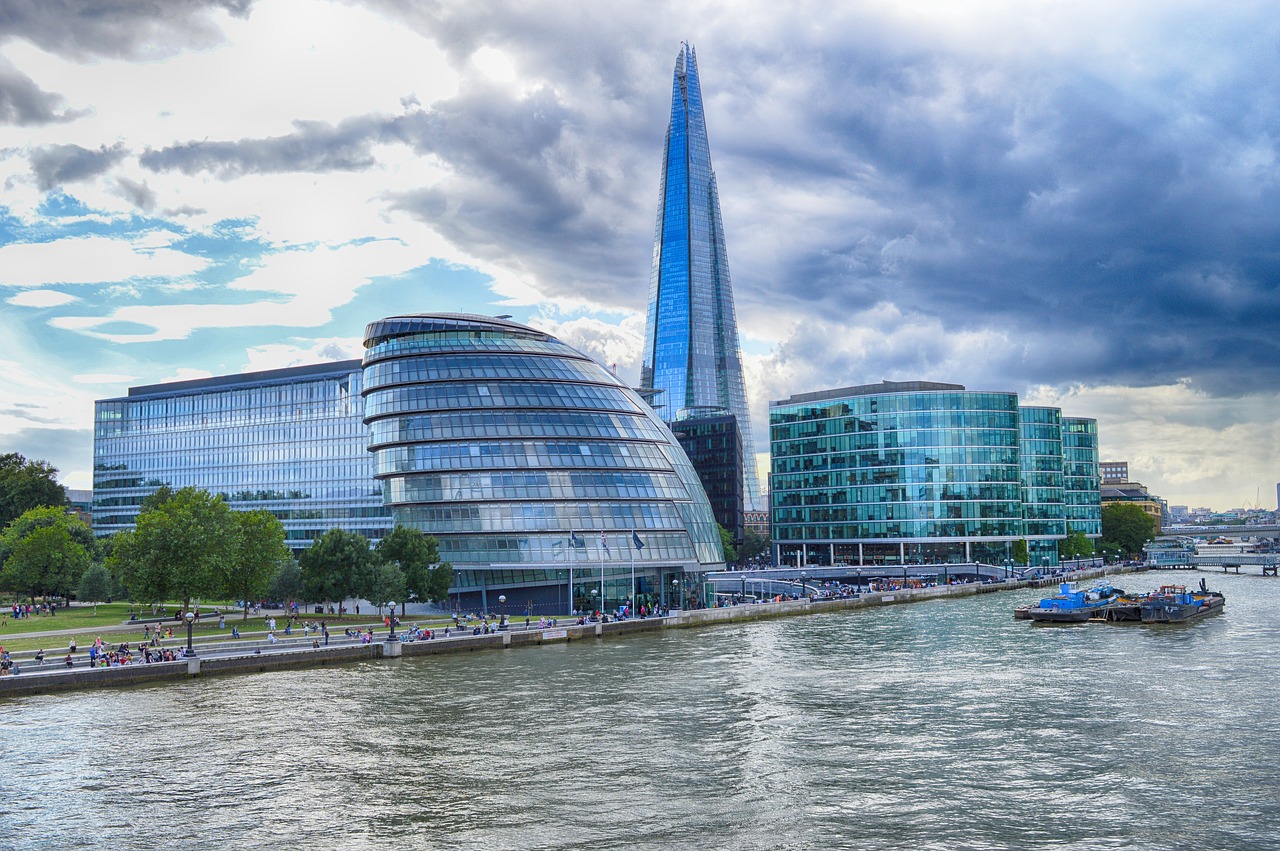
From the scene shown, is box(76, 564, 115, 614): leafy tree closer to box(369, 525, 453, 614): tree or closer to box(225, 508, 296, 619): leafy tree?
box(225, 508, 296, 619): leafy tree

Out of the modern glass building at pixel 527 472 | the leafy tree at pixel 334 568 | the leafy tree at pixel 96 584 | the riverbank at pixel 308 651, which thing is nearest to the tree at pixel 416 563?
the leafy tree at pixel 334 568

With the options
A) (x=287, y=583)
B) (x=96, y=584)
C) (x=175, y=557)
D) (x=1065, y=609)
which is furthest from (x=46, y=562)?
(x=1065, y=609)

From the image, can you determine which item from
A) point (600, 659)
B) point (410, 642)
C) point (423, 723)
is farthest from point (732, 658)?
point (423, 723)

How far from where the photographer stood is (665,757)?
43.7m

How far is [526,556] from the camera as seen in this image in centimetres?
11162

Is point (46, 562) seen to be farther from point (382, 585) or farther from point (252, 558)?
point (382, 585)

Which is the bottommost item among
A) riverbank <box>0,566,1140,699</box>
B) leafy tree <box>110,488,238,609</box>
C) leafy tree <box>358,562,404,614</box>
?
riverbank <box>0,566,1140,699</box>

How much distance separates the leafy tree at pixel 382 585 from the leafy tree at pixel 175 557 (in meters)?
11.6

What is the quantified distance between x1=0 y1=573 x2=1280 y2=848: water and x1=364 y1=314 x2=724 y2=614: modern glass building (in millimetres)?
39090

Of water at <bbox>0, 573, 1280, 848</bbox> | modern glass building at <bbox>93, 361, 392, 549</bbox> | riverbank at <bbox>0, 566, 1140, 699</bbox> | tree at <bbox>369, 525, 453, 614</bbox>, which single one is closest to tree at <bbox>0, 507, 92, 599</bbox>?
modern glass building at <bbox>93, 361, 392, 549</bbox>

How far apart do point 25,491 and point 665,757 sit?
155491 mm

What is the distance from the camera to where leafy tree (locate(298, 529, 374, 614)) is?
97.2 m

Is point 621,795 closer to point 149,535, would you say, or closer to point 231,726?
point 231,726

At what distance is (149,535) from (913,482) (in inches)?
5595
